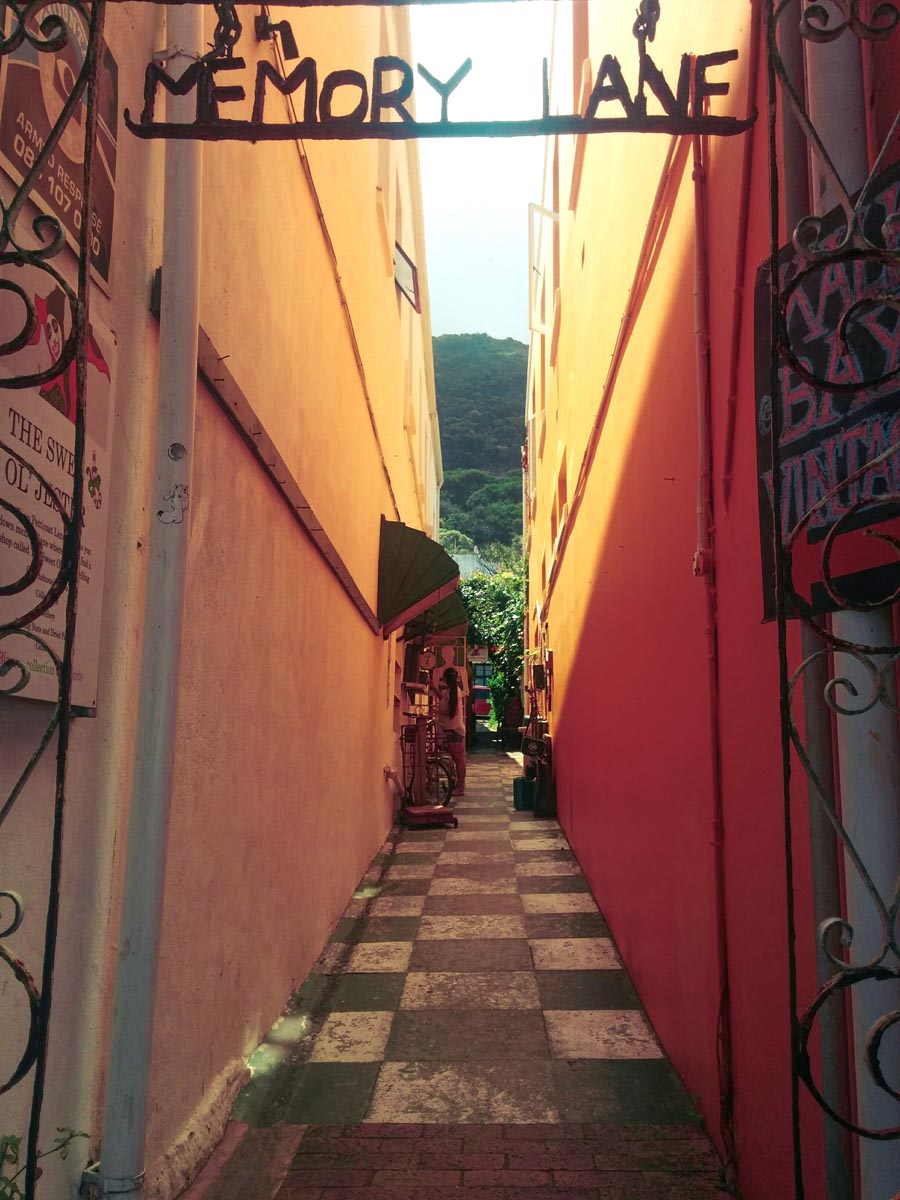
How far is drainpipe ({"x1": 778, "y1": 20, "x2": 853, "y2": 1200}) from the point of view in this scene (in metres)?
1.71

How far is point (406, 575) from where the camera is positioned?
8562 millimetres

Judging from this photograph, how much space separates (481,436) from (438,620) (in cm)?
6132

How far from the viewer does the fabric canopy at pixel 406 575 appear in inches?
333

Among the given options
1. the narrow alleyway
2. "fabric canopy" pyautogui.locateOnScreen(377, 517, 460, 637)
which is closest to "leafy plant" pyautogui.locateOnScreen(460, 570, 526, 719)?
"fabric canopy" pyautogui.locateOnScreen(377, 517, 460, 637)

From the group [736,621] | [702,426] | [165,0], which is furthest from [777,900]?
[165,0]

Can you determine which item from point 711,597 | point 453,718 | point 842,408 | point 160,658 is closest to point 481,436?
point 453,718

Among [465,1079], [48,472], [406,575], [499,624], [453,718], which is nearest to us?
[48,472]

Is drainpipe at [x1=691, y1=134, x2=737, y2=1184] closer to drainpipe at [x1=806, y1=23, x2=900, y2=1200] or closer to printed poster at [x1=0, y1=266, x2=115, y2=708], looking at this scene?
drainpipe at [x1=806, y1=23, x2=900, y2=1200]

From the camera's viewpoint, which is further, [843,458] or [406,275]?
[406,275]

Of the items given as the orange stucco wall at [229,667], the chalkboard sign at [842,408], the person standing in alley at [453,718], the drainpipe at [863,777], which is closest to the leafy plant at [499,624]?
the person standing in alley at [453,718]

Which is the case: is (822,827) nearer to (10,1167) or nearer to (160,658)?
(160,658)

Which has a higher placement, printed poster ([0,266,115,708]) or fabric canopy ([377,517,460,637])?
fabric canopy ([377,517,460,637])

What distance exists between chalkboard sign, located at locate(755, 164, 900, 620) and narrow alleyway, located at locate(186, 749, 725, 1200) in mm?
2079

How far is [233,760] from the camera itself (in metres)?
3.21
